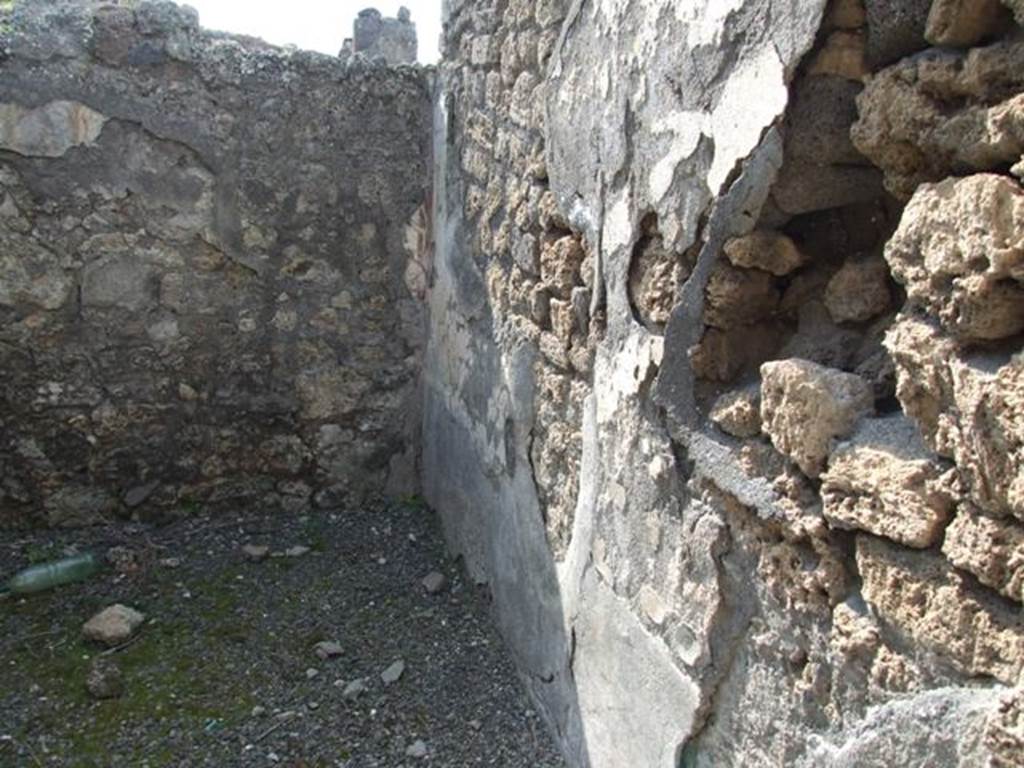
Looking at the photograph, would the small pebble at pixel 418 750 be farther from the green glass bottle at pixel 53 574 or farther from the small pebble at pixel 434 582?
the green glass bottle at pixel 53 574

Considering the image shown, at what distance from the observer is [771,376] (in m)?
1.22

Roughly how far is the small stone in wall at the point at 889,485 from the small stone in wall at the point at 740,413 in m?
0.18

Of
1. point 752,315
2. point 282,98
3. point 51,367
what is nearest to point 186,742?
point 51,367

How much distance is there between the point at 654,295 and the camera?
1534 mm

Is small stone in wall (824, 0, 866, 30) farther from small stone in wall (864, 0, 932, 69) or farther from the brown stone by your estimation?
the brown stone

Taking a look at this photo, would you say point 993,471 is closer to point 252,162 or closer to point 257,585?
point 257,585

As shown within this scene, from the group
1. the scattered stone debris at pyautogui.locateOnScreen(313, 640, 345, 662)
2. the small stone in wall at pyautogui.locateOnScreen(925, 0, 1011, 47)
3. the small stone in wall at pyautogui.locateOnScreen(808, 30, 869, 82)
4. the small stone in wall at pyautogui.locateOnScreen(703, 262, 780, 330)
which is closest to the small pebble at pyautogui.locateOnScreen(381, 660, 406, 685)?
the scattered stone debris at pyautogui.locateOnScreen(313, 640, 345, 662)

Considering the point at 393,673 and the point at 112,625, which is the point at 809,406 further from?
the point at 112,625

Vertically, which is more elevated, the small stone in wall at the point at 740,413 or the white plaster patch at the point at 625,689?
the small stone in wall at the point at 740,413

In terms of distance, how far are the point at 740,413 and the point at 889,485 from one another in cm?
32

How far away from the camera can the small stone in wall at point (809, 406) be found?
1104mm

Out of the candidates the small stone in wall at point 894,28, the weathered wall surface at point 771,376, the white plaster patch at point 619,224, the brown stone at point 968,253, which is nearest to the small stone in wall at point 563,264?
the weathered wall surface at point 771,376

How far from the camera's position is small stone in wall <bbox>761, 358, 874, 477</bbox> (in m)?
1.10

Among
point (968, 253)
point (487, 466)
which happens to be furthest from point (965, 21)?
point (487, 466)
